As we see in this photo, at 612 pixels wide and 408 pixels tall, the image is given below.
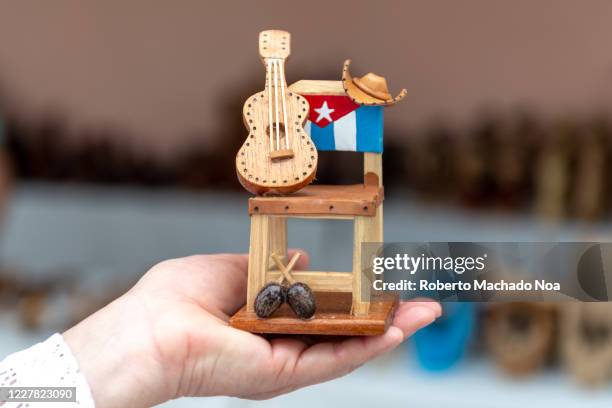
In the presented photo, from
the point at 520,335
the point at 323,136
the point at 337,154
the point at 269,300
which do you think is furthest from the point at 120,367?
the point at 337,154

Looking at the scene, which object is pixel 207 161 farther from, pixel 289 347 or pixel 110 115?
pixel 289 347

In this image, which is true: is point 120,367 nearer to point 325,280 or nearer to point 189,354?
point 189,354

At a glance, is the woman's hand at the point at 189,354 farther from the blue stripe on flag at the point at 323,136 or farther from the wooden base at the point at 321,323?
the blue stripe on flag at the point at 323,136

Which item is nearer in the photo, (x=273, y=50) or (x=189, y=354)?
(x=189, y=354)

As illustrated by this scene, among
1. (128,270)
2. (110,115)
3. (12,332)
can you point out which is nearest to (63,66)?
(110,115)

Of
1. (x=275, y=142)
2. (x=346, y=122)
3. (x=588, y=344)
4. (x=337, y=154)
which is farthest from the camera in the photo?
(x=337, y=154)
